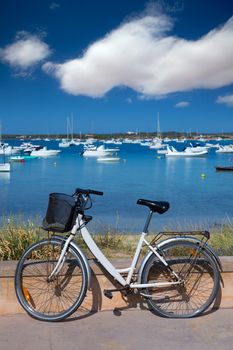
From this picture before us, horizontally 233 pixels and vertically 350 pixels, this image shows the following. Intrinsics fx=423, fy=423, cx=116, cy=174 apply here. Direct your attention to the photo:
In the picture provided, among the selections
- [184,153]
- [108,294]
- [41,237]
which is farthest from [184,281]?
[184,153]

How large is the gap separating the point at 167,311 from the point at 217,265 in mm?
645

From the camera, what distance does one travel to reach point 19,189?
1254 inches

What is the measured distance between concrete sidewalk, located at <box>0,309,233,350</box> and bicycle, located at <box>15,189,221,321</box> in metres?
0.13

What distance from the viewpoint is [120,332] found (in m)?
3.64

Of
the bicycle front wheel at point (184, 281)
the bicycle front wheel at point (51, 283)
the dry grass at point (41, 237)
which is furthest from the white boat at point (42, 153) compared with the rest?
the bicycle front wheel at point (184, 281)

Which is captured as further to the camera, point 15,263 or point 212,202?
point 212,202

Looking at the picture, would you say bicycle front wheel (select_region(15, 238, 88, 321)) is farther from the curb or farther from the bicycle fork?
the curb

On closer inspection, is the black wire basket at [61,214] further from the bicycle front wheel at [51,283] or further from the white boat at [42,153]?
the white boat at [42,153]

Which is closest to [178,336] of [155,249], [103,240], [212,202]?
[155,249]

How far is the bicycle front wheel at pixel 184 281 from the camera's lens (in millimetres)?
3969

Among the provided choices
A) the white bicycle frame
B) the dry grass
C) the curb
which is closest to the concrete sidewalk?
the curb

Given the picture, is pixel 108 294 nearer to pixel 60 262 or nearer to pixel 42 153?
pixel 60 262

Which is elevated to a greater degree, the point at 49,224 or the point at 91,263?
the point at 49,224

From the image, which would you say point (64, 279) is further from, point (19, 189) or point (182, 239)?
point (19, 189)
